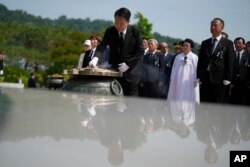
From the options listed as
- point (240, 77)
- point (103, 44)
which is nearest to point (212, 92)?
point (103, 44)

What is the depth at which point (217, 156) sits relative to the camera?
1.76 m

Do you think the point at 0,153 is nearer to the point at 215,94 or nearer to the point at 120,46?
the point at 120,46

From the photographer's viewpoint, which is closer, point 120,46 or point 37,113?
point 37,113

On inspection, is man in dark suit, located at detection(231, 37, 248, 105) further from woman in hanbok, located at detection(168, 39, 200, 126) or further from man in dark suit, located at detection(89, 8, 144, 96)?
man in dark suit, located at detection(89, 8, 144, 96)

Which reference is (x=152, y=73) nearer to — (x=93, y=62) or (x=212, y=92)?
(x=212, y=92)

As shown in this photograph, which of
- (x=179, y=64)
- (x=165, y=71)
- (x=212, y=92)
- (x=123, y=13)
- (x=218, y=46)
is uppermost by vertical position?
(x=123, y=13)

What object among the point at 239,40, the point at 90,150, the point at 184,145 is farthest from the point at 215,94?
the point at 90,150

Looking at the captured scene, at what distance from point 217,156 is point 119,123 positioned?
858 mm

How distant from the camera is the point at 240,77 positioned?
7.25 m

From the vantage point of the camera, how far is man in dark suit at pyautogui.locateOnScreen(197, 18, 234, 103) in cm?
536

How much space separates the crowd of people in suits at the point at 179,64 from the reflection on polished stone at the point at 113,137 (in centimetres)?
168

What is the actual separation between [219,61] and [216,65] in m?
0.08

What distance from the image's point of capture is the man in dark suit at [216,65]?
211 inches

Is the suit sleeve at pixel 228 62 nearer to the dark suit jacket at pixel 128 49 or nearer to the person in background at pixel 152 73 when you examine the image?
the dark suit jacket at pixel 128 49
